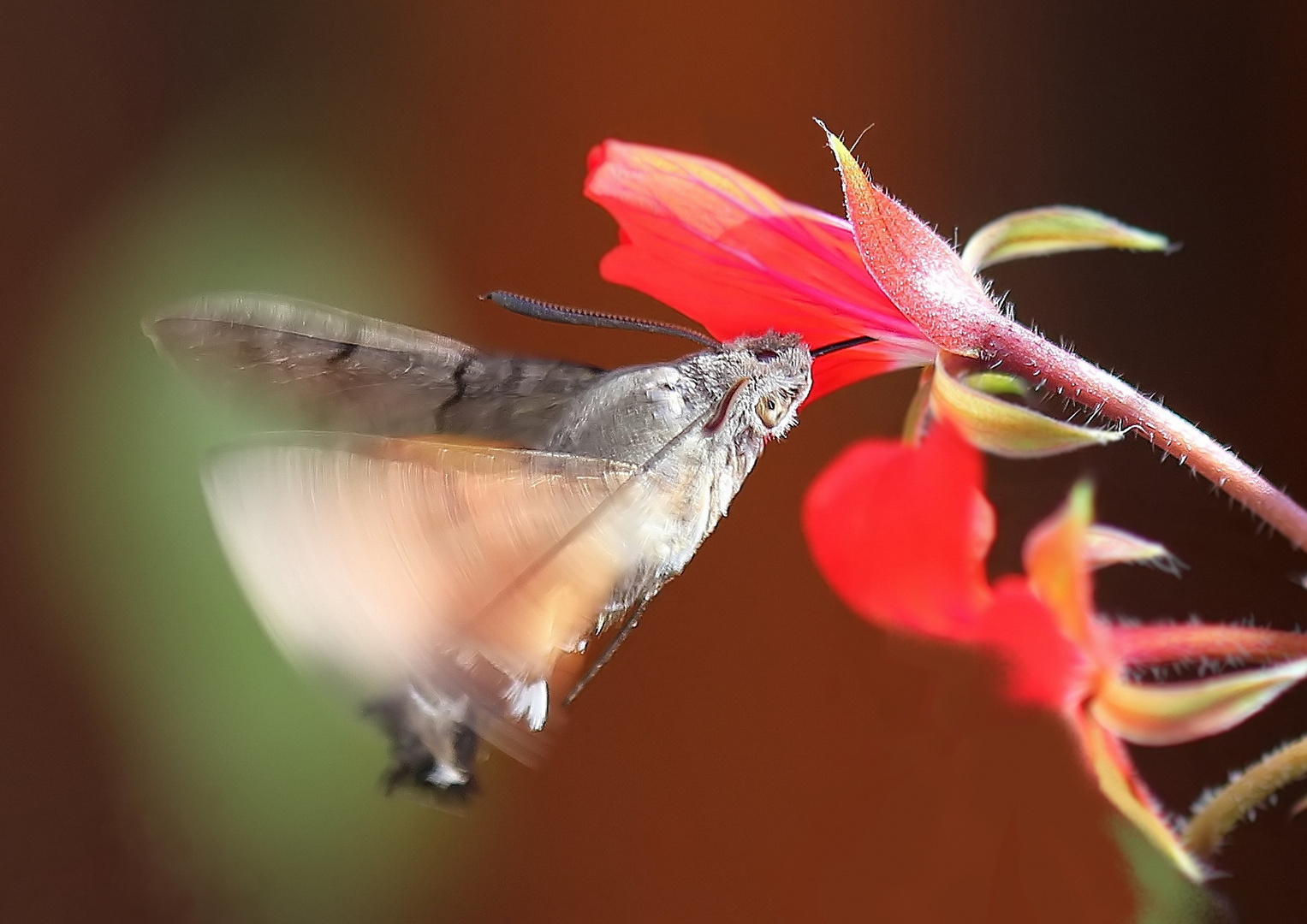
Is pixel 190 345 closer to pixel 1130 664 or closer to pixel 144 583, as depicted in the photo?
pixel 1130 664

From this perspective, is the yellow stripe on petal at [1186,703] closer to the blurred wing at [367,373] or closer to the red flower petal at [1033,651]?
the red flower petal at [1033,651]

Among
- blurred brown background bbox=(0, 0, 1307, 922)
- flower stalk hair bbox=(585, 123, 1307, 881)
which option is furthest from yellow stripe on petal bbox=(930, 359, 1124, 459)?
blurred brown background bbox=(0, 0, 1307, 922)

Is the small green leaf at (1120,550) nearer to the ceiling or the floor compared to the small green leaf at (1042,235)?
nearer to the floor

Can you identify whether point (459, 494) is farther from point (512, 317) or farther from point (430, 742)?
point (512, 317)

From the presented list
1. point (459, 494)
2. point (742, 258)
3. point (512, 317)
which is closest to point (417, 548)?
point (459, 494)

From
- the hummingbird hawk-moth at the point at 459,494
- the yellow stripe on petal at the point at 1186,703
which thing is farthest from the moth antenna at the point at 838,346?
the yellow stripe on petal at the point at 1186,703

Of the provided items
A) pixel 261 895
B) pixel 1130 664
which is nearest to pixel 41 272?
pixel 261 895

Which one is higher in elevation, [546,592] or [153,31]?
[153,31]
